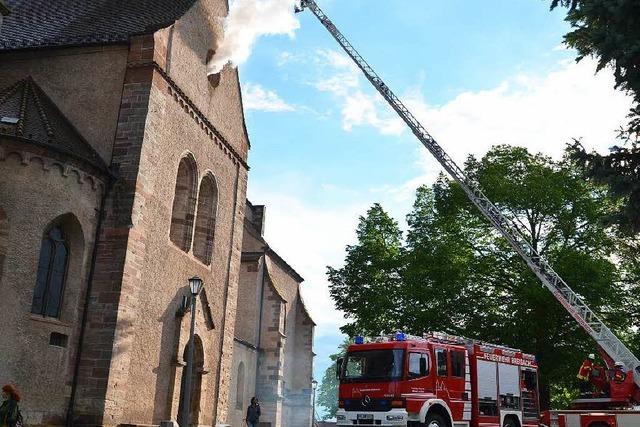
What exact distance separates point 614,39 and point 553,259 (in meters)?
18.8

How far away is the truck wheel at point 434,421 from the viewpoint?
49.5 feet

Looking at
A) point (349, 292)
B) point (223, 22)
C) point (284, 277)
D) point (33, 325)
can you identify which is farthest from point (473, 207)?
point (33, 325)

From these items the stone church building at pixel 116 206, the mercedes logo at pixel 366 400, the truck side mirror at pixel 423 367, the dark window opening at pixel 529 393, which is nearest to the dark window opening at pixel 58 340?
the stone church building at pixel 116 206

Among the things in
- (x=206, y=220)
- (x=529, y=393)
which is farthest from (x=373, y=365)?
(x=206, y=220)

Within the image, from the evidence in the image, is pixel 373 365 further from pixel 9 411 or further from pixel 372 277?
pixel 372 277

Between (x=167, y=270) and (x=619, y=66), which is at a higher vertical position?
(x=619, y=66)

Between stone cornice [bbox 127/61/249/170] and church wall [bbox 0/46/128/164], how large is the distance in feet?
2.55

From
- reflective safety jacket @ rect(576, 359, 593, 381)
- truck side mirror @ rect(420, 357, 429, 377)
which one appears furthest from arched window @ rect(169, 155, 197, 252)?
reflective safety jacket @ rect(576, 359, 593, 381)

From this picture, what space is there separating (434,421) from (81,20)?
15.3m

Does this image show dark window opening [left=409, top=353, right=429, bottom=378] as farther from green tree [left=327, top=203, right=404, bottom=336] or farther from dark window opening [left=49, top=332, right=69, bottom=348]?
green tree [left=327, top=203, right=404, bottom=336]

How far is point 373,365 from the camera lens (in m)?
15.8

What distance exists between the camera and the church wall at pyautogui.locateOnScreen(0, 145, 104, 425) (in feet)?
43.8

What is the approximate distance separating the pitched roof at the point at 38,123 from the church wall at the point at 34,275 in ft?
1.71

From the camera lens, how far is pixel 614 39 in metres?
9.23
